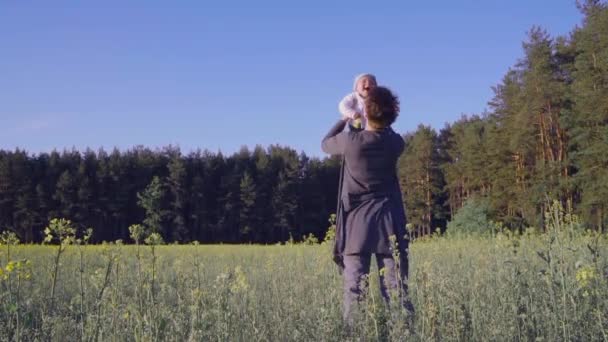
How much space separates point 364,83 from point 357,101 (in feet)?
0.49

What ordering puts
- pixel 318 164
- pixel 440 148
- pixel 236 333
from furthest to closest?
pixel 318 164 → pixel 440 148 → pixel 236 333

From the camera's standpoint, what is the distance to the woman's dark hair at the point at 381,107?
4137 millimetres

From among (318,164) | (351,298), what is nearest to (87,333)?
(351,298)

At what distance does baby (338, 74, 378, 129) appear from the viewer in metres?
4.29

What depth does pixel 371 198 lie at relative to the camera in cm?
421

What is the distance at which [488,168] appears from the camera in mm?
37906

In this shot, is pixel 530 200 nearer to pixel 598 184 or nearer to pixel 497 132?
pixel 598 184

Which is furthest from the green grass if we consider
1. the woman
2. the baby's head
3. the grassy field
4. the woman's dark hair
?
the baby's head

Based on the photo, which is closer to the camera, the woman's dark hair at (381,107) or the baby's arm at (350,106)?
the woman's dark hair at (381,107)

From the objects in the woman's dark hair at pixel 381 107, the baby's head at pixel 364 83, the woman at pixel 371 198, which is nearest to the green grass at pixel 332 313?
the woman at pixel 371 198

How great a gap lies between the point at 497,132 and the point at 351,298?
3536 cm

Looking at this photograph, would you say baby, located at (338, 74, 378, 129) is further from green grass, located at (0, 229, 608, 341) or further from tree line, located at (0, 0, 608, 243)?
tree line, located at (0, 0, 608, 243)

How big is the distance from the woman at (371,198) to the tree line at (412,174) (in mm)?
22815

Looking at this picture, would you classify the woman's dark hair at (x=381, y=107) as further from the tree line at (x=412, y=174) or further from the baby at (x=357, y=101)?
Answer: the tree line at (x=412, y=174)
